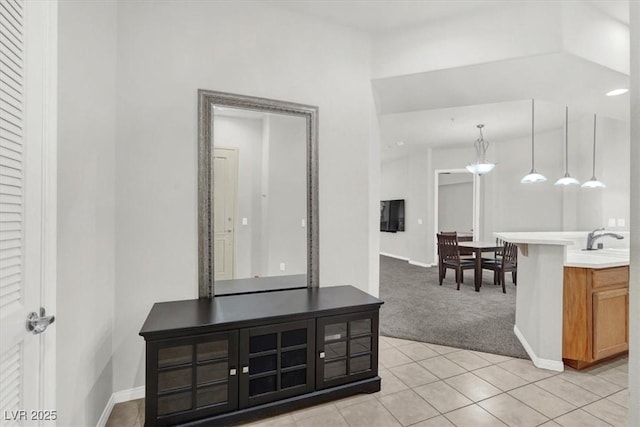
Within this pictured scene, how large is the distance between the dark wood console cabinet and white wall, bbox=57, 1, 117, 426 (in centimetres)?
30

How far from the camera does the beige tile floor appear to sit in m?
2.04

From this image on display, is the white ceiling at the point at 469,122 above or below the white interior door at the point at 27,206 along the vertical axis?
above

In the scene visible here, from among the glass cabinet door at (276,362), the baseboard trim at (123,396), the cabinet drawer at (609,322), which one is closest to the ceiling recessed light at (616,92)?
the cabinet drawer at (609,322)

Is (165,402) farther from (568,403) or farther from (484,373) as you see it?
→ (568,403)

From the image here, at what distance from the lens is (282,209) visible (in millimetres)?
2689

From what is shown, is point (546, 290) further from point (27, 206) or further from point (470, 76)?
point (27, 206)

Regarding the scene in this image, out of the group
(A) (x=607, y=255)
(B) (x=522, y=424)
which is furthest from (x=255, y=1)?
(A) (x=607, y=255)

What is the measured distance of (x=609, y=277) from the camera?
2.73m

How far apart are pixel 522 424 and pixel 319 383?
4.20ft

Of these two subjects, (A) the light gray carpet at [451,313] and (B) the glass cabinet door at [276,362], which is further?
(A) the light gray carpet at [451,313]

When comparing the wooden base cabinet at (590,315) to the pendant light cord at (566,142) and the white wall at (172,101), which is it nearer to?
the white wall at (172,101)

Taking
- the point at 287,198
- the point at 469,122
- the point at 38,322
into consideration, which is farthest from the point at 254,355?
the point at 469,122

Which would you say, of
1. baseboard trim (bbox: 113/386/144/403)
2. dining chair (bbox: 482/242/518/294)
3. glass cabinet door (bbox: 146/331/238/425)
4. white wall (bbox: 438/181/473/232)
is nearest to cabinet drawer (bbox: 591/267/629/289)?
dining chair (bbox: 482/242/518/294)

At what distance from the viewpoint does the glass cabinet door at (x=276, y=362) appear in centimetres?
198
